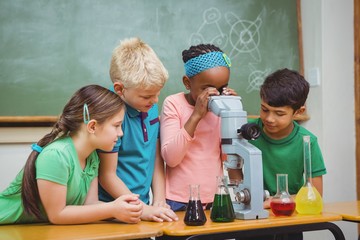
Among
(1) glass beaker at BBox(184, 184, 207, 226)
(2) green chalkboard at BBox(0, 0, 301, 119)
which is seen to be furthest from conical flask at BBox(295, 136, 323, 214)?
(2) green chalkboard at BBox(0, 0, 301, 119)

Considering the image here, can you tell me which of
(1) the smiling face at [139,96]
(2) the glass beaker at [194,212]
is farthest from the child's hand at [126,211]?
(1) the smiling face at [139,96]

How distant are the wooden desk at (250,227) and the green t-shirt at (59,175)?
334 millimetres

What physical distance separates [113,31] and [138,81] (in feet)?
3.64

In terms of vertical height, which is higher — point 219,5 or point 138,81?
point 219,5

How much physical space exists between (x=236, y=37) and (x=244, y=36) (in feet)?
0.19

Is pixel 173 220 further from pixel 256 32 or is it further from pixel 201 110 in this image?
pixel 256 32

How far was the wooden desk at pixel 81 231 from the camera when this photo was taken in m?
A: 1.46

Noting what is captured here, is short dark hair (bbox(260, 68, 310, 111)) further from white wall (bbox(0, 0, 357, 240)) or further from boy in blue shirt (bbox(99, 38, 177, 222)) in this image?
white wall (bbox(0, 0, 357, 240))

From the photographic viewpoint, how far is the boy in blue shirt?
1874 millimetres

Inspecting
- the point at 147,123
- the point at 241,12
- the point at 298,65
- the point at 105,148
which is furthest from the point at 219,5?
the point at 105,148

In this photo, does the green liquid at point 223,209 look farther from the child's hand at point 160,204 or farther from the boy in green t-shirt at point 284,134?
the boy in green t-shirt at point 284,134

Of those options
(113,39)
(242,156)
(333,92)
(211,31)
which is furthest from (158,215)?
(333,92)

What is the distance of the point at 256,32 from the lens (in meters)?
3.29

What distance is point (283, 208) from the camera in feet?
5.89
